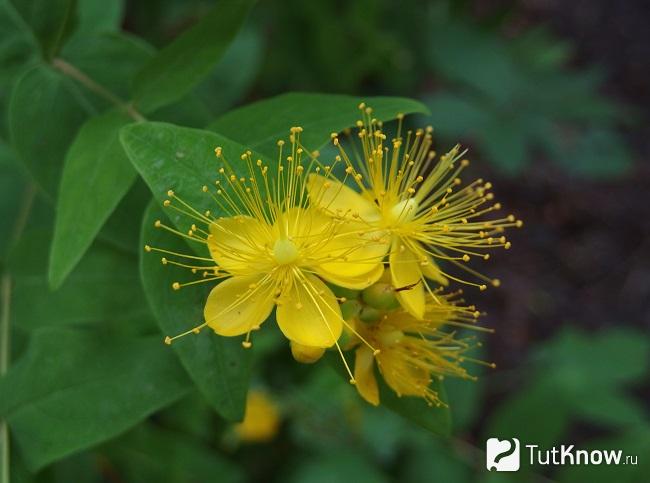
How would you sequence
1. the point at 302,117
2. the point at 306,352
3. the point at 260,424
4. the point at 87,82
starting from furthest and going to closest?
the point at 260,424
the point at 87,82
the point at 302,117
the point at 306,352

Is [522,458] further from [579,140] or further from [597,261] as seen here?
[597,261]

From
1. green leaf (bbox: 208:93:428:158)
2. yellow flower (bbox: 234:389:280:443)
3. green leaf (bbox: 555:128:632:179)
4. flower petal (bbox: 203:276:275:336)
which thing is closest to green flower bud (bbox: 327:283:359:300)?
flower petal (bbox: 203:276:275:336)

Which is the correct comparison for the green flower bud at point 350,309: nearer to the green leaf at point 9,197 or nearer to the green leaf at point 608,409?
the green leaf at point 9,197

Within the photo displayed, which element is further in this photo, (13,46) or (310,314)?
(13,46)

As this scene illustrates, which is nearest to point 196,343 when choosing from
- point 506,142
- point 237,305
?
point 237,305

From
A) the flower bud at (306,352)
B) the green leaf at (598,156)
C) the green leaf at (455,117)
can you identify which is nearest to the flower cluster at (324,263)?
the flower bud at (306,352)

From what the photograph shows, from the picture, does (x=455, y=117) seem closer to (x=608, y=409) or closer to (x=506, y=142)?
(x=506, y=142)

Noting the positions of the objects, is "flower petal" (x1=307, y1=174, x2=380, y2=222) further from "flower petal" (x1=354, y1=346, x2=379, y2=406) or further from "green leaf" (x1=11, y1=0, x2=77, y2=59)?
"green leaf" (x1=11, y1=0, x2=77, y2=59)
